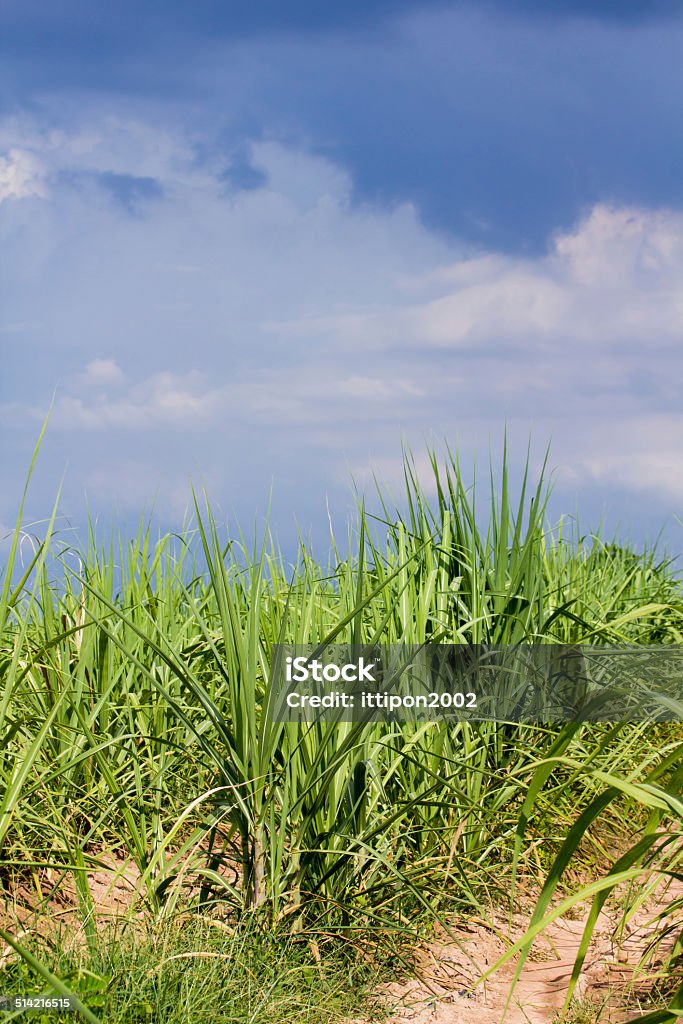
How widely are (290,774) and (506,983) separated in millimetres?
1062

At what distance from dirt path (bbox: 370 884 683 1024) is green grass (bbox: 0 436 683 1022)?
0.14 metres

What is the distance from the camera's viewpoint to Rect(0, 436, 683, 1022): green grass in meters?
2.33

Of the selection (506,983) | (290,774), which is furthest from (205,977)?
(506,983)

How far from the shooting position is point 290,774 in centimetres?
242

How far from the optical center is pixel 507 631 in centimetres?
389

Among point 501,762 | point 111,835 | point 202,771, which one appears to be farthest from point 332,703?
point 111,835

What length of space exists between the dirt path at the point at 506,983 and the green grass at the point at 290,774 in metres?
0.14

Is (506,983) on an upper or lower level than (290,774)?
lower

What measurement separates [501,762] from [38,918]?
1868mm

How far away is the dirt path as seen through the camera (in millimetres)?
2428

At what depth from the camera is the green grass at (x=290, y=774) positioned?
2.33 m

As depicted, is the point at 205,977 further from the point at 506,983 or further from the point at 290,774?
the point at 506,983

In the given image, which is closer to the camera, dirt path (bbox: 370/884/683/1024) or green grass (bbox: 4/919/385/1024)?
green grass (bbox: 4/919/385/1024)

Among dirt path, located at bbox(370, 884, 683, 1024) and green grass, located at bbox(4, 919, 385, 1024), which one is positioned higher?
green grass, located at bbox(4, 919, 385, 1024)
